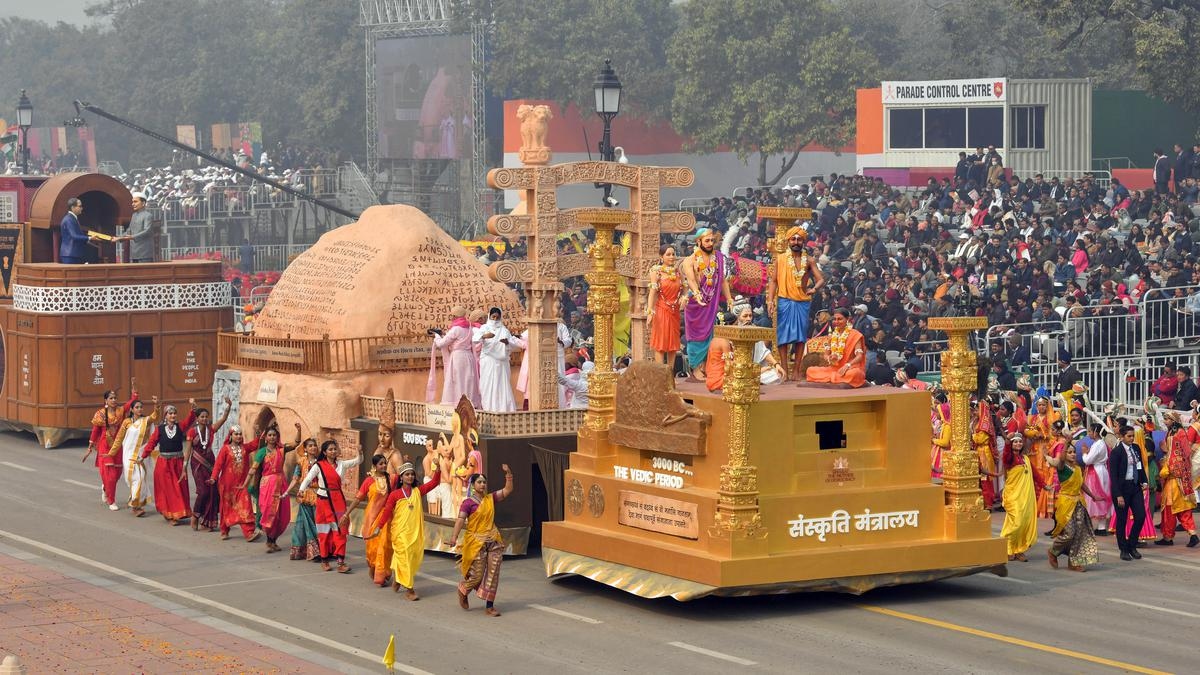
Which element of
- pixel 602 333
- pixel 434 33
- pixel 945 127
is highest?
pixel 434 33

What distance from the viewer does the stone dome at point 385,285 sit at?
24.3m

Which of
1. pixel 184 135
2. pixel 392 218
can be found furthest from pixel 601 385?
pixel 184 135

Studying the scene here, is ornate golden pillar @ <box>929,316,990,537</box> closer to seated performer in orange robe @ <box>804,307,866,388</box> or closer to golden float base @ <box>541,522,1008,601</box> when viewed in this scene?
golden float base @ <box>541,522,1008,601</box>

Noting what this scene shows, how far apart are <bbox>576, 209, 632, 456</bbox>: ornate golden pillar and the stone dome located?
4569 mm

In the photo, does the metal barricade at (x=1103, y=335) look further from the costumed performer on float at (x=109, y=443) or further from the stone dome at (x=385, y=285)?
the costumed performer on float at (x=109, y=443)

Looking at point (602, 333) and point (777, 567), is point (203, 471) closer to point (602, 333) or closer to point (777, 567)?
point (602, 333)

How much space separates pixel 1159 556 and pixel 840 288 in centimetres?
1136

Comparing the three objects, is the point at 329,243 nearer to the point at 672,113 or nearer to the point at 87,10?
the point at 672,113

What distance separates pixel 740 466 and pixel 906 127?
3346 cm

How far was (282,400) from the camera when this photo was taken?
2423cm

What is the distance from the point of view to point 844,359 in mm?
19156

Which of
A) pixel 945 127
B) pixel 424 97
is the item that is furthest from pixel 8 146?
pixel 945 127

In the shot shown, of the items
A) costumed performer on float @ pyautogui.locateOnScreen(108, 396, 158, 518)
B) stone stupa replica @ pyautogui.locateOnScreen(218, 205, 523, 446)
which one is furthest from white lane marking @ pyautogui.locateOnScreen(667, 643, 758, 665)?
costumed performer on float @ pyautogui.locateOnScreen(108, 396, 158, 518)

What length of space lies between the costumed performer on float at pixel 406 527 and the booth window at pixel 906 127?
107 ft
